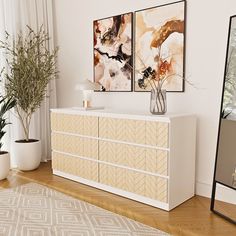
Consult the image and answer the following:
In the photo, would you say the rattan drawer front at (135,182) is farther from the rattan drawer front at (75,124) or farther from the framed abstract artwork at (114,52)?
the framed abstract artwork at (114,52)

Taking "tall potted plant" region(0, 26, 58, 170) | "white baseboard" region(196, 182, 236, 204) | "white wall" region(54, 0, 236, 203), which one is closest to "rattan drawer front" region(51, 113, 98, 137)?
"tall potted plant" region(0, 26, 58, 170)

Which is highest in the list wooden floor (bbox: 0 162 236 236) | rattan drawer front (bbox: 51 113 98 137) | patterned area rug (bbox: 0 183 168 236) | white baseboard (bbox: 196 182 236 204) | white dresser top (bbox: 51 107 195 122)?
white dresser top (bbox: 51 107 195 122)

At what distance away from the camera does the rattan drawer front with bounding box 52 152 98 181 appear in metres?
3.30

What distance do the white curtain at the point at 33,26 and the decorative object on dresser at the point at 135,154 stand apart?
34.3 inches

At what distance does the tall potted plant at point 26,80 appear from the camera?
3742 millimetres

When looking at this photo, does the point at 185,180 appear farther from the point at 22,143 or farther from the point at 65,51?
the point at 65,51

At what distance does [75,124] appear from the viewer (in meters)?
3.45

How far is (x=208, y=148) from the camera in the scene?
2947 mm

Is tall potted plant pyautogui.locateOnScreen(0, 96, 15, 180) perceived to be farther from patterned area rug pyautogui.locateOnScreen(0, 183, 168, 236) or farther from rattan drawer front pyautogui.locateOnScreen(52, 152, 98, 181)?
rattan drawer front pyautogui.locateOnScreen(52, 152, 98, 181)

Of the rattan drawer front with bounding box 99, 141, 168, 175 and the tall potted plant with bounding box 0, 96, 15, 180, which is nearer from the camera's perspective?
the rattan drawer front with bounding box 99, 141, 168, 175

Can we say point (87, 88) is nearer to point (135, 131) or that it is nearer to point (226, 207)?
point (135, 131)

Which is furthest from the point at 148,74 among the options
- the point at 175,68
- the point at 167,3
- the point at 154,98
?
the point at 167,3

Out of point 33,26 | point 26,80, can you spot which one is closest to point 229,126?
point 26,80

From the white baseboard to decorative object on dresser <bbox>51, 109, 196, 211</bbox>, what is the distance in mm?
123
